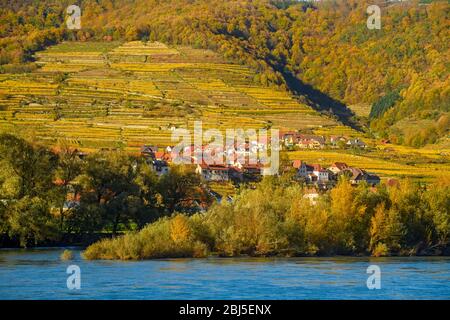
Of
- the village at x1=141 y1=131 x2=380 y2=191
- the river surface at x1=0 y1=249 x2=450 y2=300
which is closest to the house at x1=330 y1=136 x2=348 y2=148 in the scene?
the village at x1=141 y1=131 x2=380 y2=191

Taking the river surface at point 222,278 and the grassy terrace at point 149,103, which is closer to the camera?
the river surface at point 222,278

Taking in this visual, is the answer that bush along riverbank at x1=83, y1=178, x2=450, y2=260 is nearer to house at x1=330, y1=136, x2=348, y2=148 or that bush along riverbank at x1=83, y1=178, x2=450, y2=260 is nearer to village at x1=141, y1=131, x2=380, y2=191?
village at x1=141, y1=131, x2=380, y2=191

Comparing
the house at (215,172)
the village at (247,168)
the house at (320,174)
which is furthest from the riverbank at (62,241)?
the house at (320,174)

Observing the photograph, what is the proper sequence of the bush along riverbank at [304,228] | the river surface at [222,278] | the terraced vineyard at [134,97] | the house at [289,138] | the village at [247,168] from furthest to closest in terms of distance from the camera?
the house at [289,138] → the terraced vineyard at [134,97] → the village at [247,168] → the bush along riverbank at [304,228] → the river surface at [222,278]

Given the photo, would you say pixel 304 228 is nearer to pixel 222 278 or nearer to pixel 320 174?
pixel 222 278

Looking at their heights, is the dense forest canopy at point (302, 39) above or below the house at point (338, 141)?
above

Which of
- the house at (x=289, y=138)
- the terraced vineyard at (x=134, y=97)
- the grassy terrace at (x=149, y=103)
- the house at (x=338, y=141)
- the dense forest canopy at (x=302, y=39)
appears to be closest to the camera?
the grassy terrace at (x=149, y=103)

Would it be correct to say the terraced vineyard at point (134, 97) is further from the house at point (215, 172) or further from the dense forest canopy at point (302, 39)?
the house at point (215, 172)
